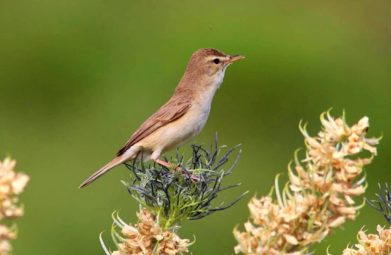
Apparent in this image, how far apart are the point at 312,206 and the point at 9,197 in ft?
1.59

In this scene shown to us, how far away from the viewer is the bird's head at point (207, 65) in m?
5.37

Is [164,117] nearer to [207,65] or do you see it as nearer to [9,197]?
[207,65]

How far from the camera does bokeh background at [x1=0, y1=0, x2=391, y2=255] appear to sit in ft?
31.2

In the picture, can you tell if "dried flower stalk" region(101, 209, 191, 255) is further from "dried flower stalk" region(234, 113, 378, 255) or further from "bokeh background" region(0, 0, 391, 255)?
"bokeh background" region(0, 0, 391, 255)

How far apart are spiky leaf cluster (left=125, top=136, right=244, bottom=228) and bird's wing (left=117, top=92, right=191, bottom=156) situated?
2.10m

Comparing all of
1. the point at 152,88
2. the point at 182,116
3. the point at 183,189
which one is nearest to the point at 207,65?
the point at 182,116

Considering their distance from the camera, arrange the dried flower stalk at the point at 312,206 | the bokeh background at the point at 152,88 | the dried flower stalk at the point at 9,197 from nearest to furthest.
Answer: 1. the dried flower stalk at the point at 9,197
2. the dried flower stalk at the point at 312,206
3. the bokeh background at the point at 152,88

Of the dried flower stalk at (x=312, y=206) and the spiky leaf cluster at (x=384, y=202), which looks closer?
the dried flower stalk at (x=312, y=206)

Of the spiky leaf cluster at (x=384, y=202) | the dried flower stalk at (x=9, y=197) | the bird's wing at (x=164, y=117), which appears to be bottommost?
the dried flower stalk at (x=9, y=197)

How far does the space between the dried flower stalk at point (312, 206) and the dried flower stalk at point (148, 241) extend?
31cm

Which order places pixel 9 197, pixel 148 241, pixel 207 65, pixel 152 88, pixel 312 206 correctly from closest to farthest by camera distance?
pixel 9 197 → pixel 312 206 → pixel 148 241 → pixel 207 65 → pixel 152 88

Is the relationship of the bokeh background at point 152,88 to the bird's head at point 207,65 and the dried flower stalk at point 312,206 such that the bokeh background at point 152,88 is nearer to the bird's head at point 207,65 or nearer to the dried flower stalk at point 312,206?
the bird's head at point 207,65

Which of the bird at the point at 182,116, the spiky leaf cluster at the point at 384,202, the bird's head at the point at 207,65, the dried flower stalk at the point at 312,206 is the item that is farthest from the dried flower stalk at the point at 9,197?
the bird's head at the point at 207,65

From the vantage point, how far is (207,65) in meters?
5.40
